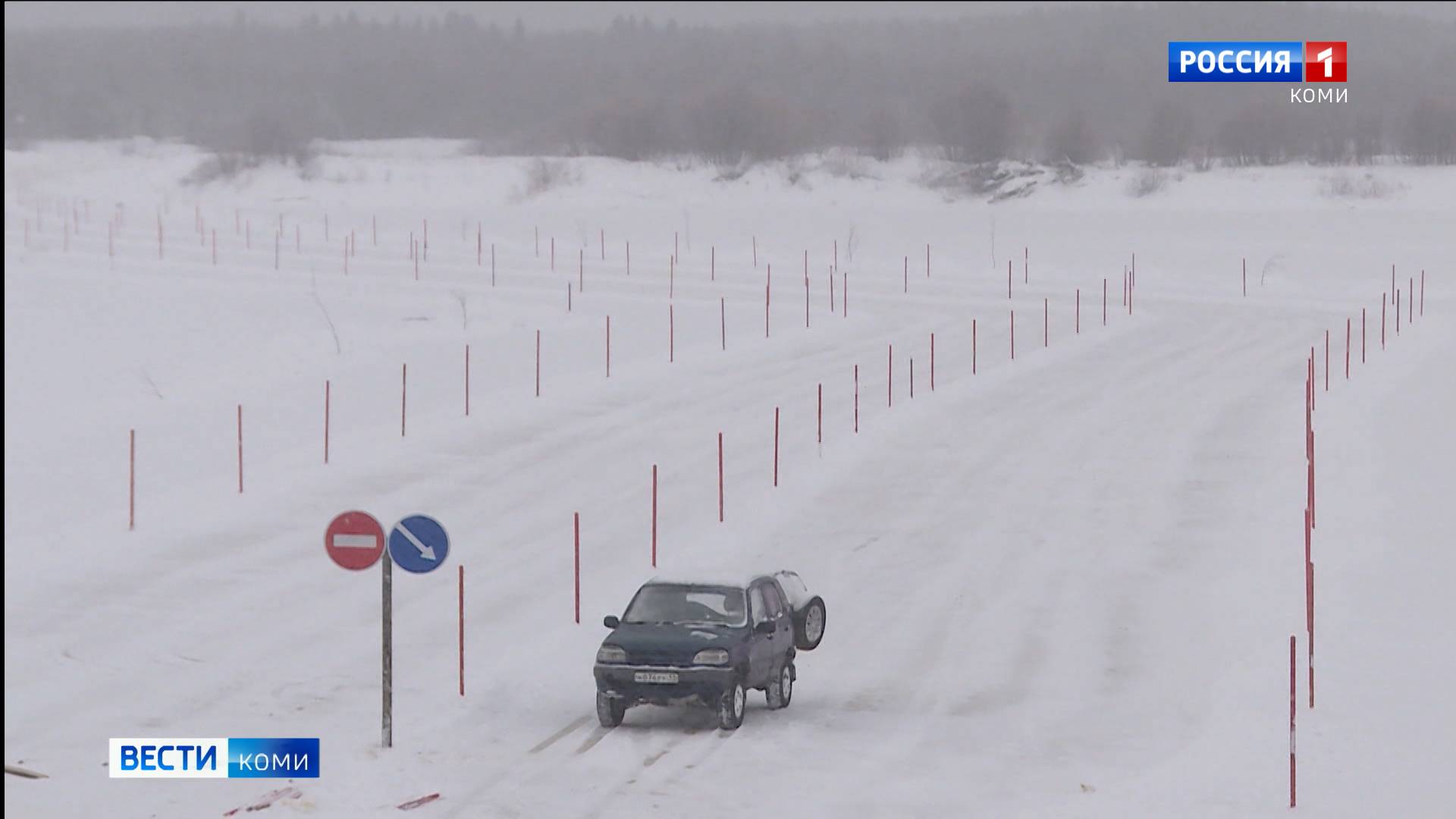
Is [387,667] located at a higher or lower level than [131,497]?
lower

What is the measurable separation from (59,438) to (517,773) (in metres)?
20.5

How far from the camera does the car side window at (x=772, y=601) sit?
18.8 meters

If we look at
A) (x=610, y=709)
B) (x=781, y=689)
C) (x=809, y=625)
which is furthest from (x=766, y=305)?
(x=610, y=709)

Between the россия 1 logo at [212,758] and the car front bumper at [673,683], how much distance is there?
8.92 feet

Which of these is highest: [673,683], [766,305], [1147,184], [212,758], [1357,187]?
[1147,184]

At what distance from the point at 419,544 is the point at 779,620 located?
398 cm

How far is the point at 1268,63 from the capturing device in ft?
412

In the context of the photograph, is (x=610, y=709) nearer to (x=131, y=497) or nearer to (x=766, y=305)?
(x=131, y=497)

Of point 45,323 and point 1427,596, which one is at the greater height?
point 45,323

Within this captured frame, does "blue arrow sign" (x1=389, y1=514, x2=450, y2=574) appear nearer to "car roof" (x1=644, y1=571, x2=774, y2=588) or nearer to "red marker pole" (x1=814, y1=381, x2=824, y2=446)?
"car roof" (x1=644, y1=571, x2=774, y2=588)

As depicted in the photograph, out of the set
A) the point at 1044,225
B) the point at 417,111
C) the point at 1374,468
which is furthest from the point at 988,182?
the point at 417,111

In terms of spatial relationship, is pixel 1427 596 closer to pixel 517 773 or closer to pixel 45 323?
pixel 517 773

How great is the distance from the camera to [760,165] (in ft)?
344

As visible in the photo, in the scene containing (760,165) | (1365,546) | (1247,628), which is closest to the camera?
(1247,628)
